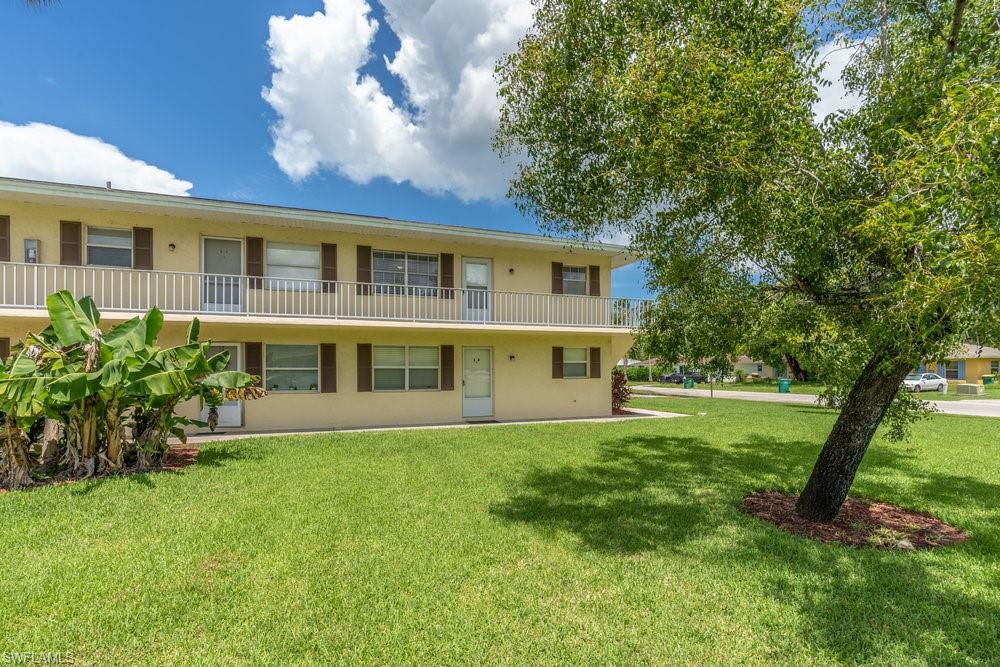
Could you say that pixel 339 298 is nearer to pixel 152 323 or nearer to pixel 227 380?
pixel 227 380

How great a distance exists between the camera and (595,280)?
1605 centimetres

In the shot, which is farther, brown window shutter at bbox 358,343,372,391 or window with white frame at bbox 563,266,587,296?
window with white frame at bbox 563,266,587,296

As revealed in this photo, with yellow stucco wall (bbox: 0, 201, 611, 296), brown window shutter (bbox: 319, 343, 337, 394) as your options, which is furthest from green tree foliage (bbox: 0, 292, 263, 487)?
brown window shutter (bbox: 319, 343, 337, 394)

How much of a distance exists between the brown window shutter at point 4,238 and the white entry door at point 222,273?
397cm

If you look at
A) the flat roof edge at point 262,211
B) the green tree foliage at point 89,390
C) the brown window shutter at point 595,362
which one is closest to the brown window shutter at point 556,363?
the brown window shutter at point 595,362

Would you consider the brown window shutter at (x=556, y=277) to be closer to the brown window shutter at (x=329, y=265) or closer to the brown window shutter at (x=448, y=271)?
the brown window shutter at (x=448, y=271)

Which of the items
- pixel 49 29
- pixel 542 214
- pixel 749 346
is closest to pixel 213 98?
pixel 49 29

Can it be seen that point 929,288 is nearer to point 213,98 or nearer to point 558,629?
point 558,629

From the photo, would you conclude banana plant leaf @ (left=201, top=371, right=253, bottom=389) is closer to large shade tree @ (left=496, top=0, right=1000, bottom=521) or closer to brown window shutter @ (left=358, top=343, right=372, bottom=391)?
brown window shutter @ (left=358, top=343, right=372, bottom=391)

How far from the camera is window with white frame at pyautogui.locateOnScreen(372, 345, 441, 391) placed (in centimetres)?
1391

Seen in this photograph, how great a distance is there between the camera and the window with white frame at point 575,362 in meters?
16.2

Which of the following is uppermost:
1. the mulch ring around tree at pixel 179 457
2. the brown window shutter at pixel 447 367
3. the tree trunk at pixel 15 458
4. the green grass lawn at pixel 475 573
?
the brown window shutter at pixel 447 367

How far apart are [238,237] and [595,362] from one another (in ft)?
38.8

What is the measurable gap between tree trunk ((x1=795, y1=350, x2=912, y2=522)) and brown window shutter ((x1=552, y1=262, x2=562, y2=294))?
400 inches
